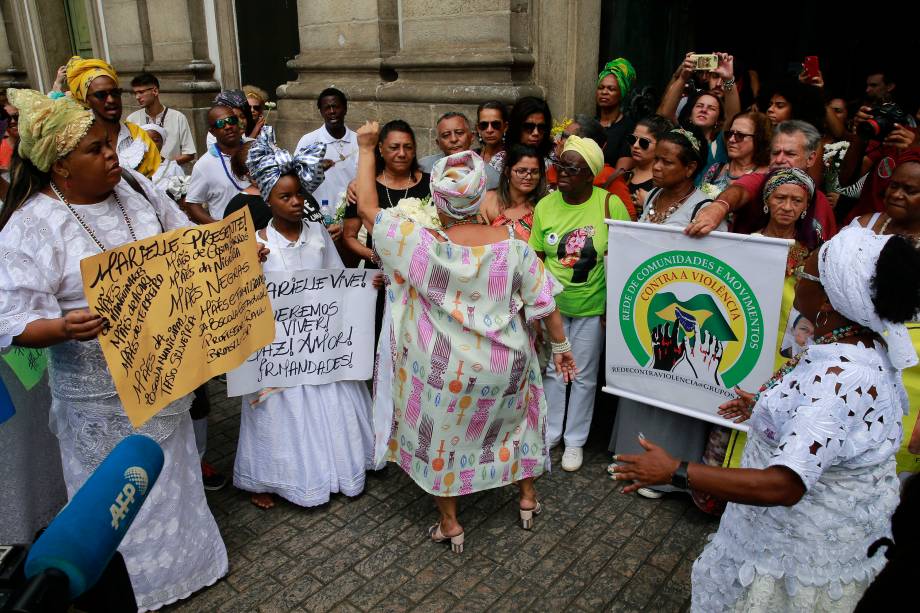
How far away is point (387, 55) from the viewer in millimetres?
7617

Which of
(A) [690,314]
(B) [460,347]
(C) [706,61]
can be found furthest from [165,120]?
(A) [690,314]

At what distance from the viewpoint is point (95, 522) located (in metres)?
1.13

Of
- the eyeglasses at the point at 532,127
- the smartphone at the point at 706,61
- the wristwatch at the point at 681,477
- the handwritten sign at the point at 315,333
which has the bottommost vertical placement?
the handwritten sign at the point at 315,333

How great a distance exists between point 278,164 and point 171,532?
1895 millimetres

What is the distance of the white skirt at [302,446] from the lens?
3836mm

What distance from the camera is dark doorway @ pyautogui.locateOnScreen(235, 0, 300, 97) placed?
384 inches

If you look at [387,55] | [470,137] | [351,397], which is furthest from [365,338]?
[387,55]

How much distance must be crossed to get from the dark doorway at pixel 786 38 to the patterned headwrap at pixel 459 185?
16.5ft

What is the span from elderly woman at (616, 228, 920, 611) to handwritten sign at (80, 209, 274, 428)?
1979 mm

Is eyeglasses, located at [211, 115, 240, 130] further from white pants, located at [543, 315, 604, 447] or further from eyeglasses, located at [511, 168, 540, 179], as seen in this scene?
white pants, located at [543, 315, 604, 447]

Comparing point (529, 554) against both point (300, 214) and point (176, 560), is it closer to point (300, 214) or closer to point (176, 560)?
point (176, 560)

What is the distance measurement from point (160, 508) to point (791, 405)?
104 inches

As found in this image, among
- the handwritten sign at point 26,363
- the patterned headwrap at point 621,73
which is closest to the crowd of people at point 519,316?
the handwritten sign at point 26,363

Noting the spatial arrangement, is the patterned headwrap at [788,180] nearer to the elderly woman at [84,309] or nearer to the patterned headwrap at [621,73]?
the patterned headwrap at [621,73]
